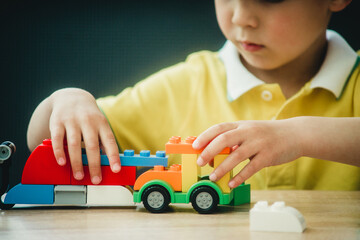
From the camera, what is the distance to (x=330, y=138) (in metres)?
0.66

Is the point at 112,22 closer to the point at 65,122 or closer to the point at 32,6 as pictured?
the point at 32,6

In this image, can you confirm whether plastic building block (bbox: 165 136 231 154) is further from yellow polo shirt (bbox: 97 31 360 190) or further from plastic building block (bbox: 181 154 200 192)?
yellow polo shirt (bbox: 97 31 360 190)

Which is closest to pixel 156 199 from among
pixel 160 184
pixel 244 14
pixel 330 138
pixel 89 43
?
pixel 160 184

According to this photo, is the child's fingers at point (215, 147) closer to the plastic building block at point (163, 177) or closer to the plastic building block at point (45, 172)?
the plastic building block at point (163, 177)

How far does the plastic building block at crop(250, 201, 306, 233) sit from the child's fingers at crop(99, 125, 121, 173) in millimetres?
214

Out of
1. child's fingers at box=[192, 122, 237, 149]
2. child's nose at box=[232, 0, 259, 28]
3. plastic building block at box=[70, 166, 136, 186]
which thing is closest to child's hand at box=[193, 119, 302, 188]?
child's fingers at box=[192, 122, 237, 149]

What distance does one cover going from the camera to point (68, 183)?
625mm

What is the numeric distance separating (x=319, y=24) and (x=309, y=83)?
5.5 inches

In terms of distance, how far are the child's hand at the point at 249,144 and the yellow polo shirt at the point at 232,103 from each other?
381 millimetres

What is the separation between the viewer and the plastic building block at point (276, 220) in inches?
18.9

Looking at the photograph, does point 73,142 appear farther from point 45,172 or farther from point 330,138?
point 330,138

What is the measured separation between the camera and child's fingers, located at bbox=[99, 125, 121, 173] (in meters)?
0.61

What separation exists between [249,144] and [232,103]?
1.65ft

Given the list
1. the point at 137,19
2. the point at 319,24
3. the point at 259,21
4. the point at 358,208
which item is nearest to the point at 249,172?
the point at 358,208
